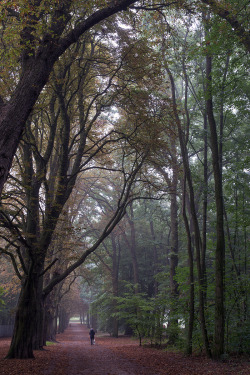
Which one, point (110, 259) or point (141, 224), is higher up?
point (141, 224)

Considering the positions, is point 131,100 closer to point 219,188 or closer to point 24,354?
point 219,188

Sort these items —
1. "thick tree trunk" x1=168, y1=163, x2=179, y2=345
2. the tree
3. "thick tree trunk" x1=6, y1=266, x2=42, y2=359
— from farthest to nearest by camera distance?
"thick tree trunk" x1=168, y1=163, x2=179, y2=345, "thick tree trunk" x1=6, y1=266, x2=42, y2=359, the tree

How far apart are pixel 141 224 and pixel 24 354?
22905mm

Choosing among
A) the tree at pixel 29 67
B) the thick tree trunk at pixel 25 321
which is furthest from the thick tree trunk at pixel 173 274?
the tree at pixel 29 67

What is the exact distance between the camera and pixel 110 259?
32.2m

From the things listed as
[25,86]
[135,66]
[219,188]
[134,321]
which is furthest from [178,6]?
[134,321]

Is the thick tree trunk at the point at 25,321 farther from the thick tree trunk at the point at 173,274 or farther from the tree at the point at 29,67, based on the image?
the tree at the point at 29,67

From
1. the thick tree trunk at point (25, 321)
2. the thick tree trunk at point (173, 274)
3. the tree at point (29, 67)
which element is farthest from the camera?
the thick tree trunk at point (173, 274)

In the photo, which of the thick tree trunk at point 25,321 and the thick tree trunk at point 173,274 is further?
the thick tree trunk at point 173,274

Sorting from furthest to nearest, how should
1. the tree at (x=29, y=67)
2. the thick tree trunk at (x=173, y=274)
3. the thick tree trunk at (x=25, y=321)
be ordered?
the thick tree trunk at (x=173, y=274) → the thick tree trunk at (x=25, y=321) → the tree at (x=29, y=67)

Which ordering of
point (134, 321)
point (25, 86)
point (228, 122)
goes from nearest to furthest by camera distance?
point (25, 86), point (228, 122), point (134, 321)

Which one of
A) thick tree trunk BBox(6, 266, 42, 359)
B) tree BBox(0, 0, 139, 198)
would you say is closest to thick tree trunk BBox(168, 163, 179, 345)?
thick tree trunk BBox(6, 266, 42, 359)

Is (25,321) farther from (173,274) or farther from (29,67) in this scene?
(173,274)

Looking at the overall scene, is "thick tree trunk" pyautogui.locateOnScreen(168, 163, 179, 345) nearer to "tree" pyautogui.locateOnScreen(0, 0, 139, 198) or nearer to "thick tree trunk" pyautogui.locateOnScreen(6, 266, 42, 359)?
"thick tree trunk" pyautogui.locateOnScreen(6, 266, 42, 359)
